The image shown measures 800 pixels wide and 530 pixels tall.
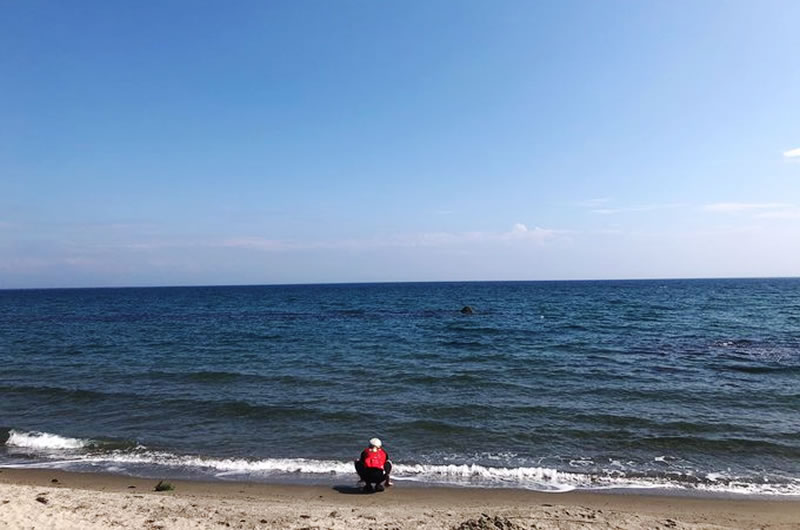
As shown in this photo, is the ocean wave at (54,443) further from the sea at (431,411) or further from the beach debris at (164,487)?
the beach debris at (164,487)

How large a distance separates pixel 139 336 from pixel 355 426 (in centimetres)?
2887

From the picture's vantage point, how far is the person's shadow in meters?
10.0

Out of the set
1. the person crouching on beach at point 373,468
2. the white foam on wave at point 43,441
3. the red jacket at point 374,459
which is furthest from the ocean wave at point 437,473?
the red jacket at point 374,459

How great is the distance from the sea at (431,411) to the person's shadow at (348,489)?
29 centimetres

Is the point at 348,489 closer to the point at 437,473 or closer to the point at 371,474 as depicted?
the point at 371,474

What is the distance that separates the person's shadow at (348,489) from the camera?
10032 mm

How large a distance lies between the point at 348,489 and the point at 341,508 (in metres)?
1.33

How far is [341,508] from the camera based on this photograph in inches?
353

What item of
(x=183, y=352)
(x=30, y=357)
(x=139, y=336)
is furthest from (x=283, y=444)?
(x=139, y=336)

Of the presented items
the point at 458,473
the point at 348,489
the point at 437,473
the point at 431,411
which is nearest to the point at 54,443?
the point at 348,489

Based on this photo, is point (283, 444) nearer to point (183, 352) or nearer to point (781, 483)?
point (781, 483)

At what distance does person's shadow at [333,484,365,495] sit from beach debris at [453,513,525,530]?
294cm

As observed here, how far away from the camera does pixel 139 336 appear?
36.6m

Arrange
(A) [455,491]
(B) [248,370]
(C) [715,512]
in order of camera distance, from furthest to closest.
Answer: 1. (B) [248,370]
2. (A) [455,491]
3. (C) [715,512]
